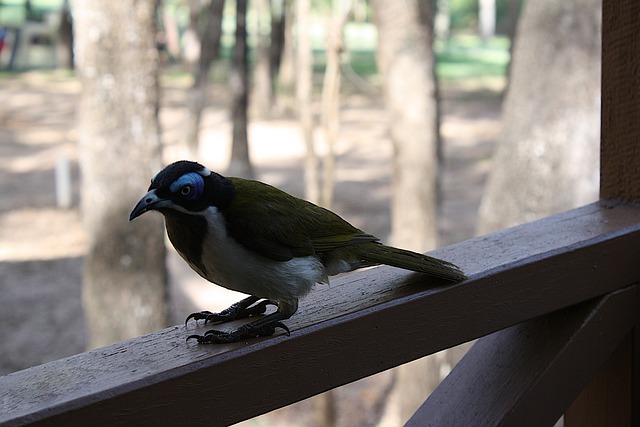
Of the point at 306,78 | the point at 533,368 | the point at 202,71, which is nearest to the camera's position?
the point at 533,368

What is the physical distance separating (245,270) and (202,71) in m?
13.1

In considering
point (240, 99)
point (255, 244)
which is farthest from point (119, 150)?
point (240, 99)

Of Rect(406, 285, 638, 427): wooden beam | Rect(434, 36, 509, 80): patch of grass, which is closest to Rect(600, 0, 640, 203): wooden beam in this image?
Rect(406, 285, 638, 427): wooden beam

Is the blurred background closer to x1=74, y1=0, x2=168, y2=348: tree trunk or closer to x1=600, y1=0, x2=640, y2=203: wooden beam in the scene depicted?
x1=74, y1=0, x2=168, y2=348: tree trunk

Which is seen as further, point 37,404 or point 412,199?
point 412,199

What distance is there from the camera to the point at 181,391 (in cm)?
123

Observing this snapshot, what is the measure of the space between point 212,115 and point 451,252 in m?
21.3

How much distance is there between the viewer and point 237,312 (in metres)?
1.63

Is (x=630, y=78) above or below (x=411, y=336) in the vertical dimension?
above

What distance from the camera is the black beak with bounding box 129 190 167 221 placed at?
1.38 metres

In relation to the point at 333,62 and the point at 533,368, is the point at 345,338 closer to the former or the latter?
the point at 533,368

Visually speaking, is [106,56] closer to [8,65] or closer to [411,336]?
[411,336]

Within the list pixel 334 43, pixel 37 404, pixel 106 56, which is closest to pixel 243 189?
pixel 37 404

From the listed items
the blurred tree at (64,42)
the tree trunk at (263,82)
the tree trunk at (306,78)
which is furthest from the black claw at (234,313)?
the blurred tree at (64,42)
